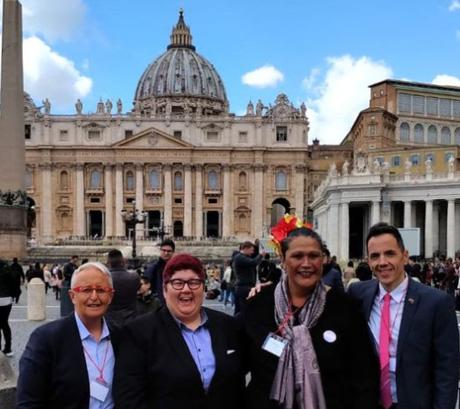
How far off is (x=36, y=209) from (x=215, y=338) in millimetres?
75899

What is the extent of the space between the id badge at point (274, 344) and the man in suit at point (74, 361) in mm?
873

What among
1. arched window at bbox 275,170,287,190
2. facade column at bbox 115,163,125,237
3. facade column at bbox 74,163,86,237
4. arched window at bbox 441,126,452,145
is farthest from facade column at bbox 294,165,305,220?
facade column at bbox 74,163,86,237

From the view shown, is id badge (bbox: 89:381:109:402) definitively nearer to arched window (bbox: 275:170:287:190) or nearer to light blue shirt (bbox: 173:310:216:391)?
light blue shirt (bbox: 173:310:216:391)

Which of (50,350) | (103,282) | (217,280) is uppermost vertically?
(103,282)

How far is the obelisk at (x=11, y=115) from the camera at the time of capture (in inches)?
854

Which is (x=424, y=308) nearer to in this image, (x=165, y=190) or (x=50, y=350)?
(x=50, y=350)

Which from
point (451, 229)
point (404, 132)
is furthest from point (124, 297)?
point (404, 132)

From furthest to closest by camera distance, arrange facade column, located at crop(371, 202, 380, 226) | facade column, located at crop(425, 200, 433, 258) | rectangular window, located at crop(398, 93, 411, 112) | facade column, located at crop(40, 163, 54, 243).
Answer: facade column, located at crop(40, 163, 54, 243) → rectangular window, located at crop(398, 93, 411, 112) → facade column, located at crop(371, 202, 380, 226) → facade column, located at crop(425, 200, 433, 258)

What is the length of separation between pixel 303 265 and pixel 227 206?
73.9m

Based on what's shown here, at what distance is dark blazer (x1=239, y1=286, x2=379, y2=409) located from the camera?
11.9 feet

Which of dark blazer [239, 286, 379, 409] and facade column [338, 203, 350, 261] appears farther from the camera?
facade column [338, 203, 350, 261]

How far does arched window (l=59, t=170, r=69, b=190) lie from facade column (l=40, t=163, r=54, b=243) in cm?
128

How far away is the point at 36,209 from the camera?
76312 mm

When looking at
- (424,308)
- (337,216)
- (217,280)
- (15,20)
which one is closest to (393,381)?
(424,308)
